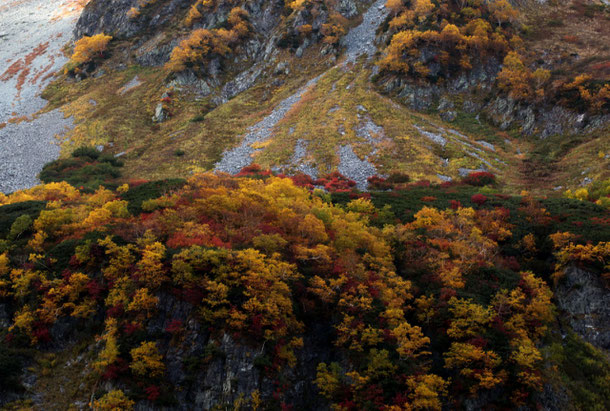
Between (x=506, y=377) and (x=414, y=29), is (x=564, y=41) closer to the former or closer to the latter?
(x=414, y=29)

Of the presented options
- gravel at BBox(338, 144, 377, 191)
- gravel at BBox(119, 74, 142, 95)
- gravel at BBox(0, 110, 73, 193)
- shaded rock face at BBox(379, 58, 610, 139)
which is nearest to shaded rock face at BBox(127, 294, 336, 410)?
gravel at BBox(338, 144, 377, 191)

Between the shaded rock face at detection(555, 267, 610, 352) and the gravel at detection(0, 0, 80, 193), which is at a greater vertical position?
the gravel at detection(0, 0, 80, 193)

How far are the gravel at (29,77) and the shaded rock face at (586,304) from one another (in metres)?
56.7

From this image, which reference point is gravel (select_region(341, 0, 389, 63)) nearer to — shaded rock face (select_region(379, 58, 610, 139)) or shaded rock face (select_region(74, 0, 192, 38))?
shaded rock face (select_region(379, 58, 610, 139))

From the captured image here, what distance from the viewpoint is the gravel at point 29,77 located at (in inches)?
1966

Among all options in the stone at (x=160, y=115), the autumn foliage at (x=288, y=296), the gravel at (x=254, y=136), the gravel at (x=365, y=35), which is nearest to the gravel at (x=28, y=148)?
the stone at (x=160, y=115)

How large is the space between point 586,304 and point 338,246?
14.0 m

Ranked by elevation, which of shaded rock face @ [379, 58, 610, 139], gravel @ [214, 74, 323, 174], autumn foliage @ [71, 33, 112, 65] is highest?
autumn foliage @ [71, 33, 112, 65]

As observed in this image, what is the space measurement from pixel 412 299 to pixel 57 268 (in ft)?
63.8

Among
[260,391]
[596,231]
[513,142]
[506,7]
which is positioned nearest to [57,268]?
[260,391]

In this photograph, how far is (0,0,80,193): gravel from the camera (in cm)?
4994

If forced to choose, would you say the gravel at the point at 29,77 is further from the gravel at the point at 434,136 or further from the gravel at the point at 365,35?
the gravel at the point at 365,35

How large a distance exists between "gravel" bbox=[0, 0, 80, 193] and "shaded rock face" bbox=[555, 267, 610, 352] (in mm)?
56745

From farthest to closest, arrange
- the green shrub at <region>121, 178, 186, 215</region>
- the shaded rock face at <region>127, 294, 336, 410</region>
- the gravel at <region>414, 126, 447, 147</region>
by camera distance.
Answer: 1. the gravel at <region>414, 126, 447, 147</region>
2. the green shrub at <region>121, 178, 186, 215</region>
3. the shaded rock face at <region>127, 294, 336, 410</region>
